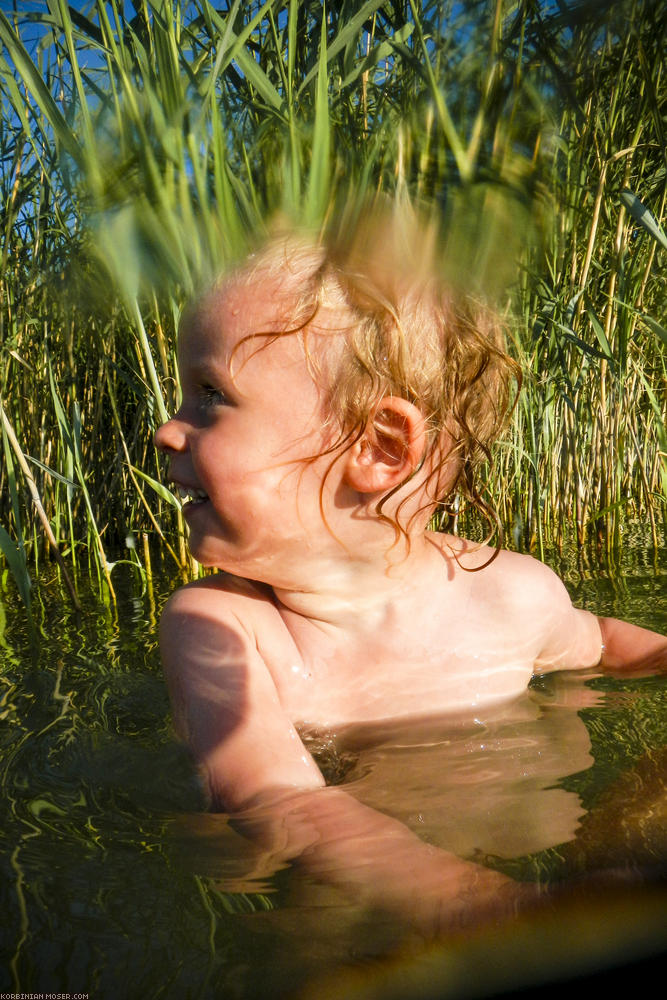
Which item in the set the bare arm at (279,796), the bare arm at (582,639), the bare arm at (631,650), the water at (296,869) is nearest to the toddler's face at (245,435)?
the bare arm at (279,796)

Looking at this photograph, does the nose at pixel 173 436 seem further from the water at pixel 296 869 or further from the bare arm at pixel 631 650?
the bare arm at pixel 631 650

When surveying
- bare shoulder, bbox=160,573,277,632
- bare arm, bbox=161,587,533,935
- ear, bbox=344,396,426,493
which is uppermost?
Result: ear, bbox=344,396,426,493

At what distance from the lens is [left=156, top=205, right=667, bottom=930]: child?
4.08 feet

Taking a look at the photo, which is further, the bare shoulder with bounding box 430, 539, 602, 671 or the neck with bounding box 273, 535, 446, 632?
the bare shoulder with bounding box 430, 539, 602, 671

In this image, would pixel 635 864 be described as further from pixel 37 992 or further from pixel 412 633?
pixel 412 633

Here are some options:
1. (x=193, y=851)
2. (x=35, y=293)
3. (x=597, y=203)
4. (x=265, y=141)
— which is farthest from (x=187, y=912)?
(x=35, y=293)

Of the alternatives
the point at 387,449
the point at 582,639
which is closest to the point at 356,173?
the point at 387,449

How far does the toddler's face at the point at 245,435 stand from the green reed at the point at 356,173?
6.4 inches

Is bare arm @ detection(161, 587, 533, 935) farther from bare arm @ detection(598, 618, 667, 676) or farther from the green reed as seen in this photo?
bare arm @ detection(598, 618, 667, 676)

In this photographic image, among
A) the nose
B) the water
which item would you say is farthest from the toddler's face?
the water

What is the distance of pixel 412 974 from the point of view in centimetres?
64

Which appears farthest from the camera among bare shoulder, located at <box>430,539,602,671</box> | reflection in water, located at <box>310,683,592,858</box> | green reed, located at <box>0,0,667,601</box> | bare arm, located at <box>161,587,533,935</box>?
bare shoulder, located at <box>430,539,602,671</box>

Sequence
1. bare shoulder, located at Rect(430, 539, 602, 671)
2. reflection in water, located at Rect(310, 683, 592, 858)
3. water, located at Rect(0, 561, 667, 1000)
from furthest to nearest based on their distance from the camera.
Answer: bare shoulder, located at Rect(430, 539, 602, 671) → reflection in water, located at Rect(310, 683, 592, 858) → water, located at Rect(0, 561, 667, 1000)

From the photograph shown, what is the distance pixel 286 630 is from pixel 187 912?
25.3 inches
